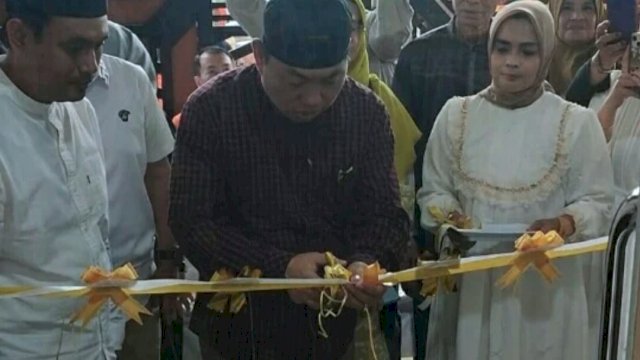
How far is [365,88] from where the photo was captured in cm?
143

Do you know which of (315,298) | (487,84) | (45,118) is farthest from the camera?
(487,84)

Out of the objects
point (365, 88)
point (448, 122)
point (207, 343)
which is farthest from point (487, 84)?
point (207, 343)

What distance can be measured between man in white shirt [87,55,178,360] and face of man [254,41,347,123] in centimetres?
18

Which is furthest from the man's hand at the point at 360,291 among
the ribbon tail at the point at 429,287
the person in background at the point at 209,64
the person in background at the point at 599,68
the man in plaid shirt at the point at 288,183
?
the person in background at the point at 599,68

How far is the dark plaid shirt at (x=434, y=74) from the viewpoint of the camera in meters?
1.49

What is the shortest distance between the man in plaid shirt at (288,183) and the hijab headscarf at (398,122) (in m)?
0.03

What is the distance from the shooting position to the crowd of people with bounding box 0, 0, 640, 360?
130cm

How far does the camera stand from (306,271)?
54.8 inches

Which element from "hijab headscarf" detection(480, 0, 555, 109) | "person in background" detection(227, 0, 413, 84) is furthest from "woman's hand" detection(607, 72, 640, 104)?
"person in background" detection(227, 0, 413, 84)

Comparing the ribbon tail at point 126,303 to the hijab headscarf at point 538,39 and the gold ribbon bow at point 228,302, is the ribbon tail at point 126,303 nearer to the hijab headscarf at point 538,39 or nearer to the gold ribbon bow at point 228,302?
the gold ribbon bow at point 228,302

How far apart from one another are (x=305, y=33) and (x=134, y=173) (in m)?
0.34

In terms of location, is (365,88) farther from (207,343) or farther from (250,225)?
(207,343)

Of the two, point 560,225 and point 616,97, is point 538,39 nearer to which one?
point 616,97

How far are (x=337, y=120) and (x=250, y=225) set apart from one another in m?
0.21
